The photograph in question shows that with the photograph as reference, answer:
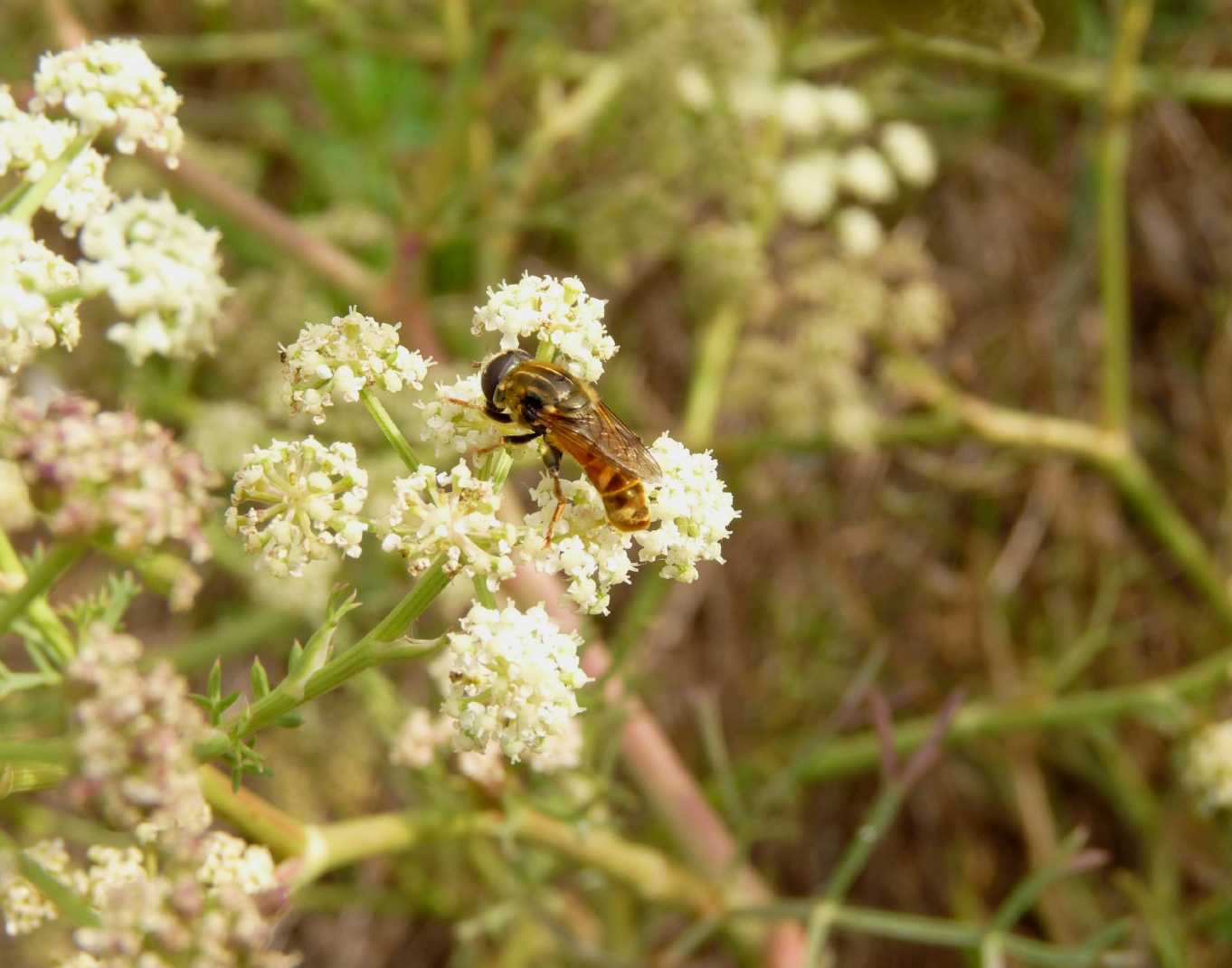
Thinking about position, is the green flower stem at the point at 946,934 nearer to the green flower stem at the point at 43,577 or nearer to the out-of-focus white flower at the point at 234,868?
the out-of-focus white flower at the point at 234,868

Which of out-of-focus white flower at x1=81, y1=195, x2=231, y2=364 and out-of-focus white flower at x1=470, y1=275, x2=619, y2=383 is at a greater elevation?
out-of-focus white flower at x1=470, y1=275, x2=619, y2=383

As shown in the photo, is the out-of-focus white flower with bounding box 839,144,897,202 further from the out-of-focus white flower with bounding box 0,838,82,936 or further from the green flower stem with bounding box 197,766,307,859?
the out-of-focus white flower with bounding box 0,838,82,936

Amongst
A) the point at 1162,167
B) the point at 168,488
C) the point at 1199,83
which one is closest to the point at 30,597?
the point at 168,488

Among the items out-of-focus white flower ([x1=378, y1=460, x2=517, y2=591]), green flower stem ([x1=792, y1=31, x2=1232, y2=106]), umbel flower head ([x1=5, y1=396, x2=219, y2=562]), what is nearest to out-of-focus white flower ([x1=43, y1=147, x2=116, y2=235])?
umbel flower head ([x1=5, y1=396, x2=219, y2=562])

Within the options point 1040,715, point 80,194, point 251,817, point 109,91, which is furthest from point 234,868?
point 1040,715

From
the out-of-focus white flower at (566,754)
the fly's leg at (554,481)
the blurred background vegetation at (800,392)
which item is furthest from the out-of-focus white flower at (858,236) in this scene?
the fly's leg at (554,481)

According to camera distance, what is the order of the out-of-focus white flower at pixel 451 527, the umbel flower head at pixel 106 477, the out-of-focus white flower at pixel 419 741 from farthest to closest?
the out-of-focus white flower at pixel 419 741 < the out-of-focus white flower at pixel 451 527 < the umbel flower head at pixel 106 477
